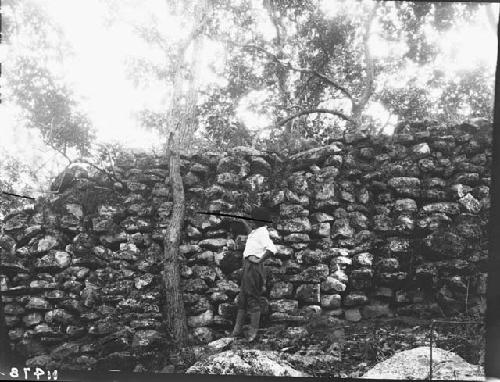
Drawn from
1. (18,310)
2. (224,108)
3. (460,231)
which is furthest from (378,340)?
(18,310)

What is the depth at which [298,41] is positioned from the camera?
480cm

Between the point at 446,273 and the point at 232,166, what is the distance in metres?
2.55

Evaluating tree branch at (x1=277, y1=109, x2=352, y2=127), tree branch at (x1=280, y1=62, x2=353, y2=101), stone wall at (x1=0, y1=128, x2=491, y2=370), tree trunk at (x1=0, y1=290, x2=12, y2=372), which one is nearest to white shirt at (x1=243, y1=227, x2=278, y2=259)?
stone wall at (x1=0, y1=128, x2=491, y2=370)

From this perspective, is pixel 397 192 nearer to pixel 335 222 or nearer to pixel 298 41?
pixel 335 222

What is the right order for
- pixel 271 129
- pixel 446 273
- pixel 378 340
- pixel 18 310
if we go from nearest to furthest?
pixel 378 340 → pixel 446 273 → pixel 18 310 → pixel 271 129

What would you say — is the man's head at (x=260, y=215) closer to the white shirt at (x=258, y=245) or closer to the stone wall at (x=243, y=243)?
the stone wall at (x=243, y=243)

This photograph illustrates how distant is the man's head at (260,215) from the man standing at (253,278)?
228 millimetres

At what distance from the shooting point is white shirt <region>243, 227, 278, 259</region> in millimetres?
4320

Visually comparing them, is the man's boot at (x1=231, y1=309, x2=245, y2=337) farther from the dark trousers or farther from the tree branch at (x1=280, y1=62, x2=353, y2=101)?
the tree branch at (x1=280, y1=62, x2=353, y2=101)

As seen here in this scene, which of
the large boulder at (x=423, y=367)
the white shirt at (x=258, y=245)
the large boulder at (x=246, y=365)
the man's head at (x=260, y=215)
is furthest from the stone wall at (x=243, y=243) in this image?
the large boulder at (x=423, y=367)

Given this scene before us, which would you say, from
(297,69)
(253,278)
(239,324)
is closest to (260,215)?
(253,278)

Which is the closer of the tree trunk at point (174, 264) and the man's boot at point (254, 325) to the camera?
the man's boot at point (254, 325)

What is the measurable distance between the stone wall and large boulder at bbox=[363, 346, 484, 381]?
0.44 m

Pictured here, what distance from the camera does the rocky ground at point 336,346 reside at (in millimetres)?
3891
